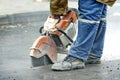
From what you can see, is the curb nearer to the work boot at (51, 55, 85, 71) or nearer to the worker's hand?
the worker's hand

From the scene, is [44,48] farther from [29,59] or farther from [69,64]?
[29,59]

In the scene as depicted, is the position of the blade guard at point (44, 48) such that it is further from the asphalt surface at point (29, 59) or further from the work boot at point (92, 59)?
the work boot at point (92, 59)

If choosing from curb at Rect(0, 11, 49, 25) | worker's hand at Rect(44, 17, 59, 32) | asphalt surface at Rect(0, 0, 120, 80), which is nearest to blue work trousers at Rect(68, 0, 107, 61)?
asphalt surface at Rect(0, 0, 120, 80)

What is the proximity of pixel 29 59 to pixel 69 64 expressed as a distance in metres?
1.74

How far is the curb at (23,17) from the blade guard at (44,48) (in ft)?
18.1

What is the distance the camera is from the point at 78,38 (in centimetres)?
452

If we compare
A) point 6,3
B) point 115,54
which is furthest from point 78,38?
point 6,3

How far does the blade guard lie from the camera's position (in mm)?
4910

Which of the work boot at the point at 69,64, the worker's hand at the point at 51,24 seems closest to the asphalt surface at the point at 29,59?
the work boot at the point at 69,64

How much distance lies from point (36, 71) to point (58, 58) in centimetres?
75

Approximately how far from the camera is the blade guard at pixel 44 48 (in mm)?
4910

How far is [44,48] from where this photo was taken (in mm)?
5004

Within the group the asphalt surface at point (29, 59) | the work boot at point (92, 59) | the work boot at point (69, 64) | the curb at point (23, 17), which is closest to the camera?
the asphalt surface at point (29, 59)

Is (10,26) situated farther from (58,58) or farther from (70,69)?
(70,69)
